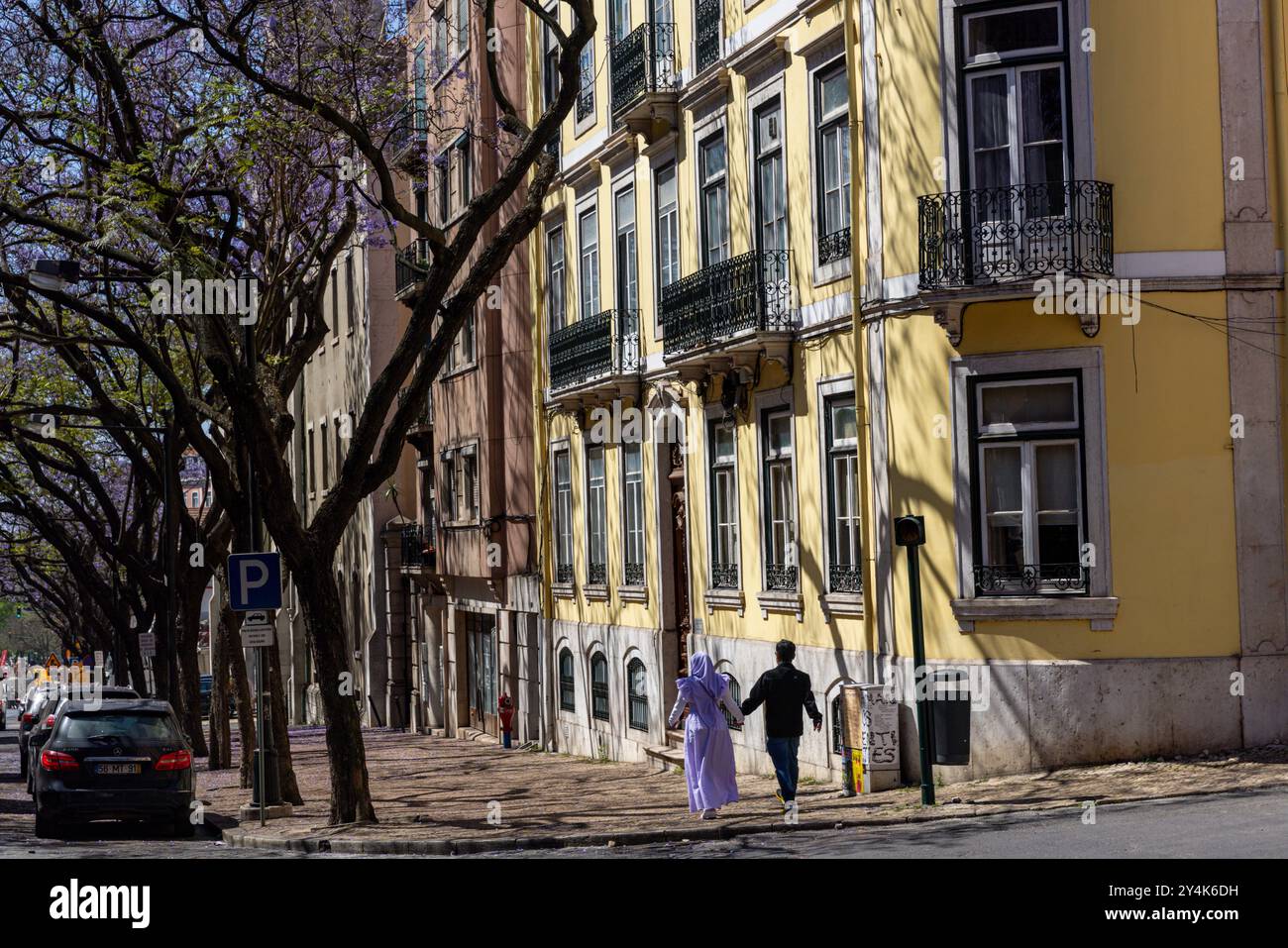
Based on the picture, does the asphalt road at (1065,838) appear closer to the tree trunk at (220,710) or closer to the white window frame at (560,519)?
the white window frame at (560,519)

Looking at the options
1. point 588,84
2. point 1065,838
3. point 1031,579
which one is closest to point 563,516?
point 588,84

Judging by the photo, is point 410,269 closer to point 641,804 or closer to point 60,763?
point 60,763

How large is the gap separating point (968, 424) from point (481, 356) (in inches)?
690

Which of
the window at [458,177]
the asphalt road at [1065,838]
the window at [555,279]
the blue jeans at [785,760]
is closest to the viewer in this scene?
the asphalt road at [1065,838]

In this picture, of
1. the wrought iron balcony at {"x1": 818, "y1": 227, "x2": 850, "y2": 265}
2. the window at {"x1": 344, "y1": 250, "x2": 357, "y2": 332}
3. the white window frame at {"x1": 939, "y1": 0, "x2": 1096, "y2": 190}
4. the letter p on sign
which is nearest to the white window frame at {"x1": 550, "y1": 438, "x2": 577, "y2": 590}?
the wrought iron balcony at {"x1": 818, "y1": 227, "x2": 850, "y2": 265}

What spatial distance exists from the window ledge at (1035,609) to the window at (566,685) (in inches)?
535

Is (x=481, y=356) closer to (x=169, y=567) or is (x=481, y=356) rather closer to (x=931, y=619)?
(x=169, y=567)

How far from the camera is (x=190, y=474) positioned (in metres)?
56.8

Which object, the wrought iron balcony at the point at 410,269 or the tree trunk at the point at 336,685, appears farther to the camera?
the wrought iron balcony at the point at 410,269

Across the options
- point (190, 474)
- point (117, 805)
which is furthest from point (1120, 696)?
point (190, 474)

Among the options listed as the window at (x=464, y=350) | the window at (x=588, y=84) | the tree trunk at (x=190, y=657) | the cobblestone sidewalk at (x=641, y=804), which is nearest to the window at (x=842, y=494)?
the cobblestone sidewalk at (x=641, y=804)

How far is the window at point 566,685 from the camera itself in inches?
1241

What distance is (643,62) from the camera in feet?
87.1

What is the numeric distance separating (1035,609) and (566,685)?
14813mm
